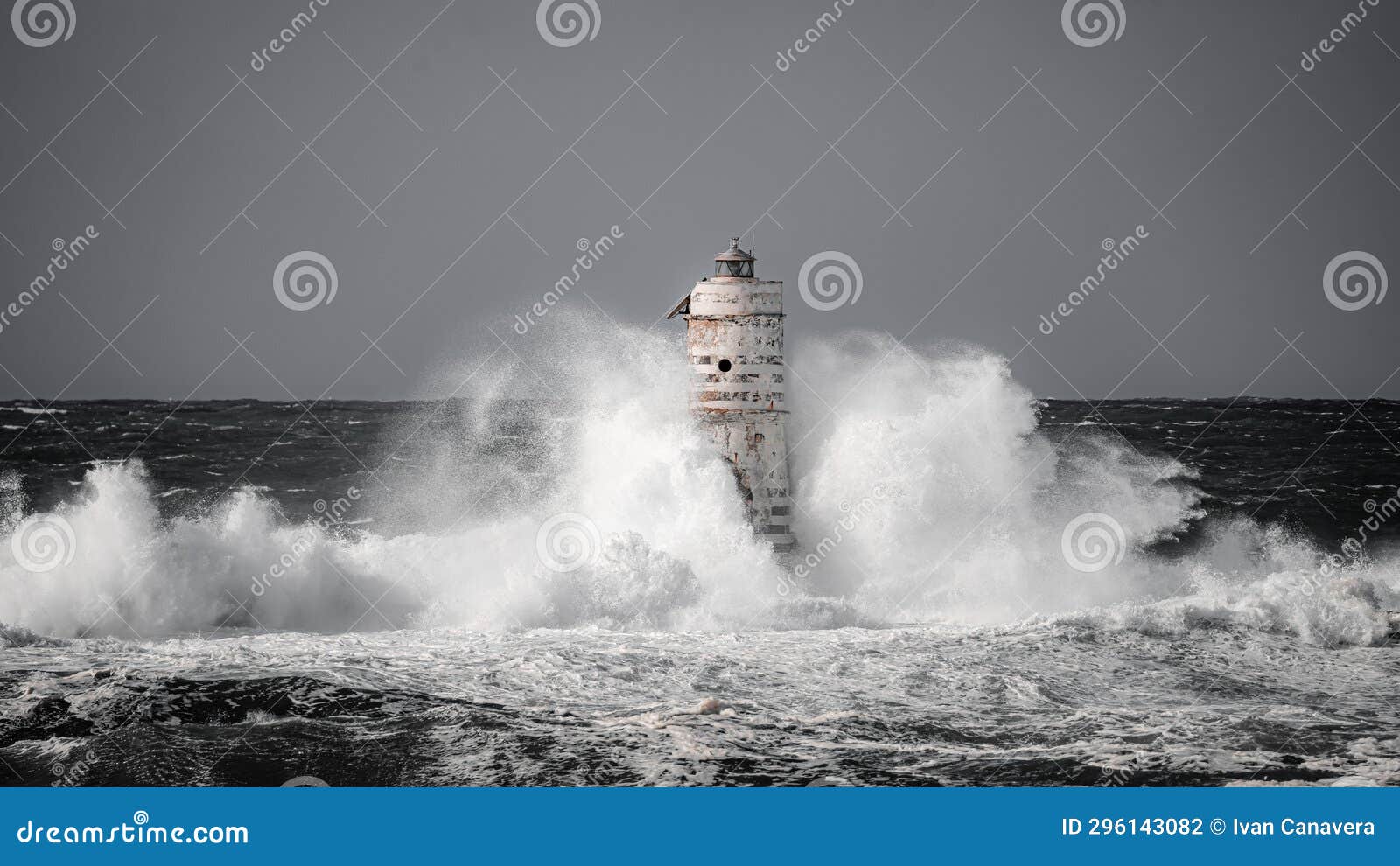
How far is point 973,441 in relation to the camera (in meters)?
20.4

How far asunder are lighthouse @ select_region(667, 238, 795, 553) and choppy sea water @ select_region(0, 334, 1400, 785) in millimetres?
515

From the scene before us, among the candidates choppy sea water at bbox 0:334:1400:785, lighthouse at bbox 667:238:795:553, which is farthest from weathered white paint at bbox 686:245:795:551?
choppy sea water at bbox 0:334:1400:785

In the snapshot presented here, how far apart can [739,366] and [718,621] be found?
141 inches

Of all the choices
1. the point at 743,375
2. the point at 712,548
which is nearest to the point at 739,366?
the point at 743,375

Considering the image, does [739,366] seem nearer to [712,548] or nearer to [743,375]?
[743,375]

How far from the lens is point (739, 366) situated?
1800cm

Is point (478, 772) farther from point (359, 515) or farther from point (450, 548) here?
point (359, 515)

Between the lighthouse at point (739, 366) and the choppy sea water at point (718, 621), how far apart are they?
0.51 metres

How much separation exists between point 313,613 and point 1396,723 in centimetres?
1268

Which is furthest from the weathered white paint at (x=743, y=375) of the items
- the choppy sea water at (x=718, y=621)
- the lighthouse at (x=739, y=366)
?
the choppy sea water at (x=718, y=621)

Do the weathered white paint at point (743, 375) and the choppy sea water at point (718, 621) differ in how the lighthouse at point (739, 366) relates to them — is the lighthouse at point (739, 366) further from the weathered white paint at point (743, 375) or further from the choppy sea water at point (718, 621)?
the choppy sea water at point (718, 621)

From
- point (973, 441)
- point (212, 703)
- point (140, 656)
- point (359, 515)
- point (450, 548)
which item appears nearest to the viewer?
point (212, 703)

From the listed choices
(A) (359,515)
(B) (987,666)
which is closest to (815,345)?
(B) (987,666)

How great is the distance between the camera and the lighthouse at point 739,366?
1791 centimetres
